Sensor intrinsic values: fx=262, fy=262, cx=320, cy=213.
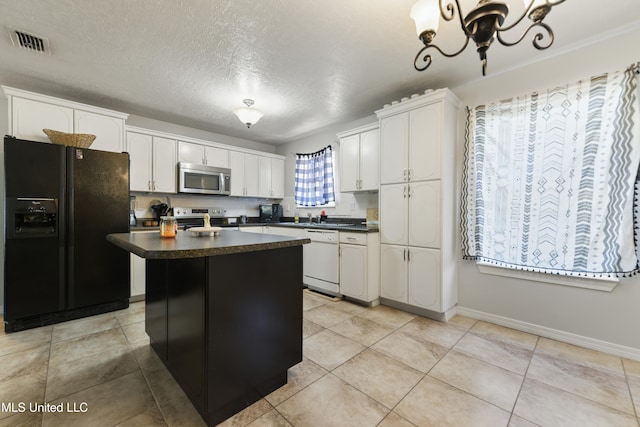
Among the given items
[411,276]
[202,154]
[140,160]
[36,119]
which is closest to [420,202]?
[411,276]

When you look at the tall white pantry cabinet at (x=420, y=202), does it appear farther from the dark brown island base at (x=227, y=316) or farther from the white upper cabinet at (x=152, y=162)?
the white upper cabinet at (x=152, y=162)

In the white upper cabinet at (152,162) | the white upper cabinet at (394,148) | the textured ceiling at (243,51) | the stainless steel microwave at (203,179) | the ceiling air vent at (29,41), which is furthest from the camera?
the stainless steel microwave at (203,179)

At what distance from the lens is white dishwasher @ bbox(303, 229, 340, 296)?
3326 mm

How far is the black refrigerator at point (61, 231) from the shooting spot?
2.41m

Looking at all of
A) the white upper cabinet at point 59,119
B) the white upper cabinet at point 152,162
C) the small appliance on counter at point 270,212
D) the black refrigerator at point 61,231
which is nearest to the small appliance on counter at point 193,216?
the white upper cabinet at point 152,162

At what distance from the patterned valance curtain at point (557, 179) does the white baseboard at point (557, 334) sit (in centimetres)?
53

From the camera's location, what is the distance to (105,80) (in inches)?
106

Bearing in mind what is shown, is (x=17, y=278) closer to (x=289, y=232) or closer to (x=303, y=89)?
(x=289, y=232)

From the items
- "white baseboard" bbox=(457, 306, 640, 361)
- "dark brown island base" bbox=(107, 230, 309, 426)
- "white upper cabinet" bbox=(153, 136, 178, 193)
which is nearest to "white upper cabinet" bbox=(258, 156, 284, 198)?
"white upper cabinet" bbox=(153, 136, 178, 193)

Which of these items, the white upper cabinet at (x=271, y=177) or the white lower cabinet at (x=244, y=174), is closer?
the white lower cabinet at (x=244, y=174)

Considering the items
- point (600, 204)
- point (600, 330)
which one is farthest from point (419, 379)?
point (600, 204)

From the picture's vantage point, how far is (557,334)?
2.29m

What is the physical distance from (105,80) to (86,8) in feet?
3.73

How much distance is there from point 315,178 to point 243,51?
2458mm
